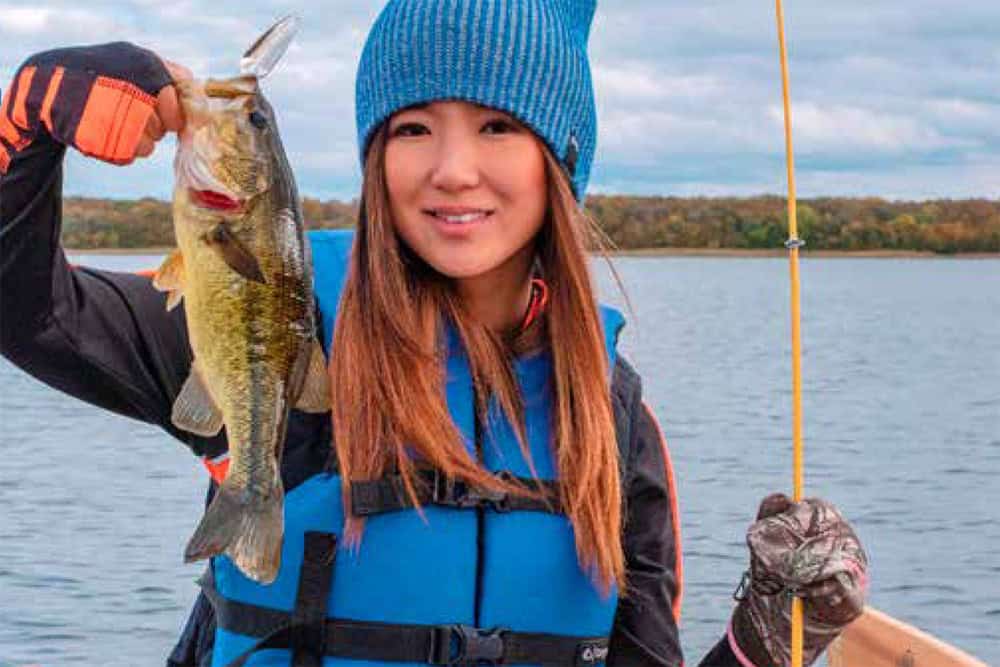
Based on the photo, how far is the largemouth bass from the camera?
2736 mm

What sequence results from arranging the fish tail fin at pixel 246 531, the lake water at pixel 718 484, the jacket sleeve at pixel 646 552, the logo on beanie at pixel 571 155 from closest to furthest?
the fish tail fin at pixel 246 531
the logo on beanie at pixel 571 155
the jacket sleeve at pixel 646 552
the lake water at pixel 718 484

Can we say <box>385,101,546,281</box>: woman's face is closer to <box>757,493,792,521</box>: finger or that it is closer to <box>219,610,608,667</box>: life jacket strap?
<box>219,610,608,667</box>: life jacket strap

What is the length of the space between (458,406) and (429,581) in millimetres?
415

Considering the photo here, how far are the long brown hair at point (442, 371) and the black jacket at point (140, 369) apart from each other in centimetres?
13

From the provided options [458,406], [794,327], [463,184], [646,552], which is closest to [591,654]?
[646,552]

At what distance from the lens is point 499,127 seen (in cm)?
360

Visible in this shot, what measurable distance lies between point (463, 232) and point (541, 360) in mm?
478

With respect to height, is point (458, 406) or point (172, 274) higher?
point (172, 274)

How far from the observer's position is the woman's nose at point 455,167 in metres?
3.40

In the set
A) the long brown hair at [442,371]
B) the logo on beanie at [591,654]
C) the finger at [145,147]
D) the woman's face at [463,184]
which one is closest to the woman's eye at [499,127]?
the woman's face at [463,184]

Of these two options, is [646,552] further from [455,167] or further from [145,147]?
[145,147]

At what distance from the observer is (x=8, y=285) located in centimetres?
291

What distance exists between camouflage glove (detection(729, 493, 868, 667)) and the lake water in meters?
4.50

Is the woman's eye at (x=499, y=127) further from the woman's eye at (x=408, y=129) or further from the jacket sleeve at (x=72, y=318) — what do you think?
the jacket sleeve at (x=72, y=318)
